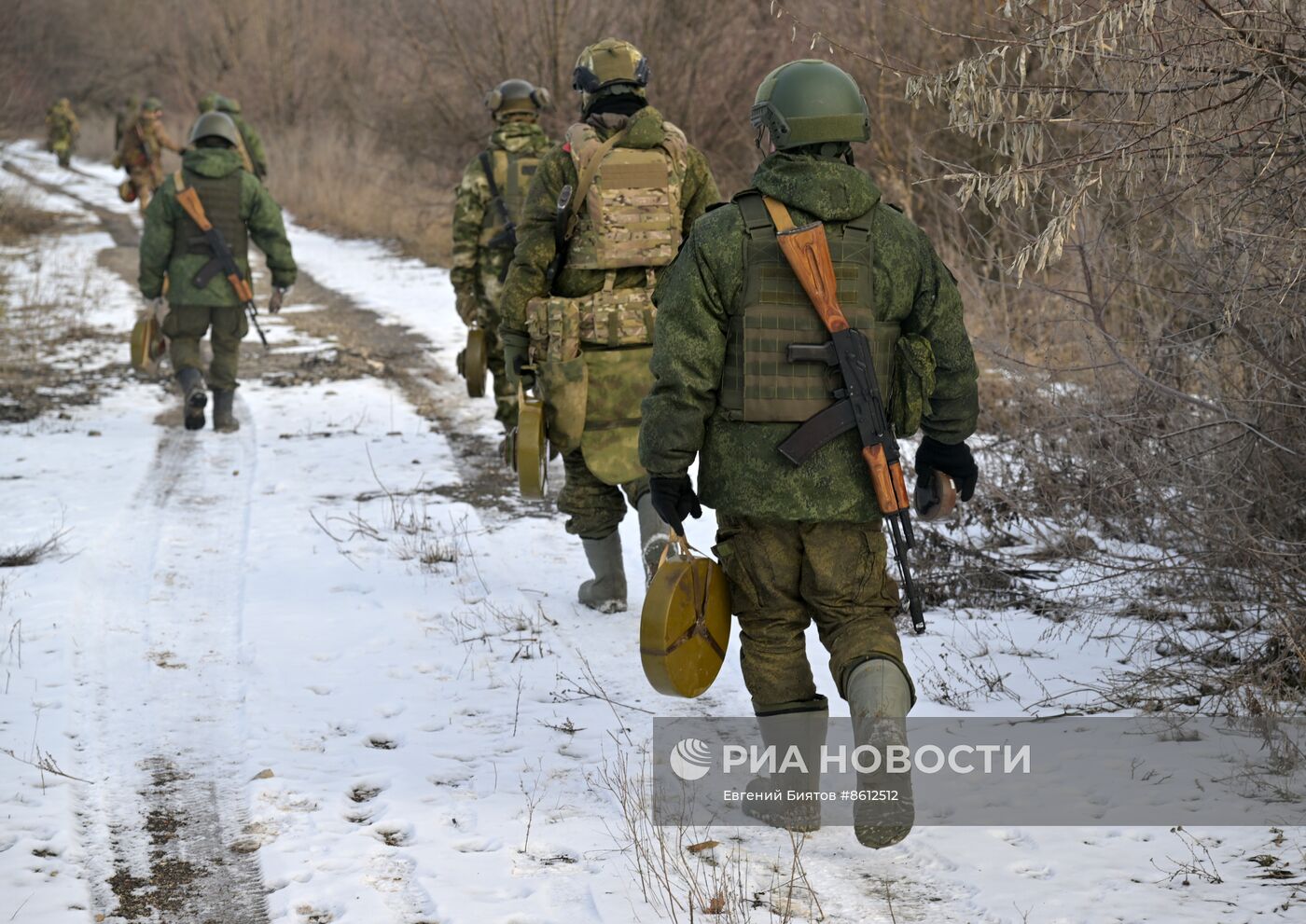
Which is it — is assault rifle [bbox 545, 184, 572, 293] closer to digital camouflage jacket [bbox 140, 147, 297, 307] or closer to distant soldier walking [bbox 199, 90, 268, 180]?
digital camouflage jacket [bbox 140, 147, 297, 307]

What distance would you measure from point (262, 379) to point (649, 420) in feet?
23.9

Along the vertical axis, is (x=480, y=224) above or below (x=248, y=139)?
above

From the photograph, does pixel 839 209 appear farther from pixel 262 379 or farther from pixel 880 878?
pixel 262 379

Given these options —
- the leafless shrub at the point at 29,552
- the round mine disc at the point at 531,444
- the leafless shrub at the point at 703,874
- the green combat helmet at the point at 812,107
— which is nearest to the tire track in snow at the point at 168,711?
the leafless shrub at the point at 29,552

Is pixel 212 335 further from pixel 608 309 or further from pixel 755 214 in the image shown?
pixel 755 214

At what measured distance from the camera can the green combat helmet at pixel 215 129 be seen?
25.9 ft

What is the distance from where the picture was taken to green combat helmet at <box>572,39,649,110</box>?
4.96m

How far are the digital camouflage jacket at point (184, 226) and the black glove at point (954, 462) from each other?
5.58 meters

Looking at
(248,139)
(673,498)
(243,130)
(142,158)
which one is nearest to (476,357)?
(673,498)

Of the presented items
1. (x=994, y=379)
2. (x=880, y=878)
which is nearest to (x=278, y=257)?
(x=994, y=379)

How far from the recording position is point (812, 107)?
3270 mm

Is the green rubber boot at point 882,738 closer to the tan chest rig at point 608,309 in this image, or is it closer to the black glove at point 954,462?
the black glove at point 954,462

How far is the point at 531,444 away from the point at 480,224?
2403 mm

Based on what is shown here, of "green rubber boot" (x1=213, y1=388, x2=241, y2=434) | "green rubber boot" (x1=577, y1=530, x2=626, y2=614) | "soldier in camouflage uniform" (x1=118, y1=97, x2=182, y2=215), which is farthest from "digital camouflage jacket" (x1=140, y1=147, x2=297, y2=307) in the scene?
"soldier in camouflage uniform" (x1=118, y1=97, x2=182, y2=215)
